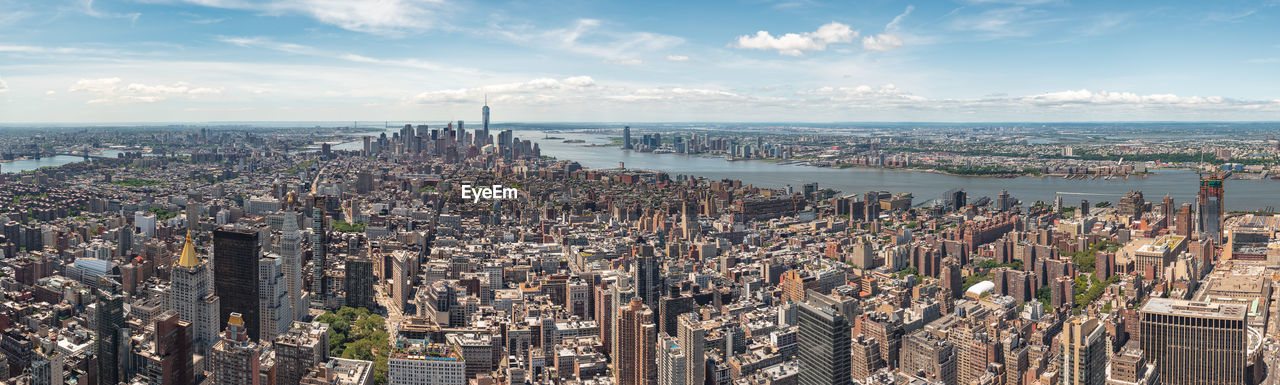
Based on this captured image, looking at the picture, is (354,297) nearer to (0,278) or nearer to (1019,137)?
(0,278)

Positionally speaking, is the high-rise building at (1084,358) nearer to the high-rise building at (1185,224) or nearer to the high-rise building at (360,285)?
the high-rise building at (360,285)

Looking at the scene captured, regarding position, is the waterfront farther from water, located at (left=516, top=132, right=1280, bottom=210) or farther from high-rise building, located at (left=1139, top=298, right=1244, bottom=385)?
high-rise building, located at (left=1139, top=298, right=1244, bottom=385)

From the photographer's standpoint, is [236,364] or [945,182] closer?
[236,364]

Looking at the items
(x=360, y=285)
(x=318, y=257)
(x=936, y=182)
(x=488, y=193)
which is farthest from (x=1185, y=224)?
(x=936, y=182)

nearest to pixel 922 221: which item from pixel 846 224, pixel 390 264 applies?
pixel 846 224

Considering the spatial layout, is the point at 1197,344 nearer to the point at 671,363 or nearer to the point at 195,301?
the point at 671,363

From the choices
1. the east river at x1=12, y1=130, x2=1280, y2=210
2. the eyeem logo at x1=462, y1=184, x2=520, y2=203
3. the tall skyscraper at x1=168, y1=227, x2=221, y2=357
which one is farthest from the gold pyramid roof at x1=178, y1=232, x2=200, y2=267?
the east river at x1=12, y1=130, x2=1280, y2=210
